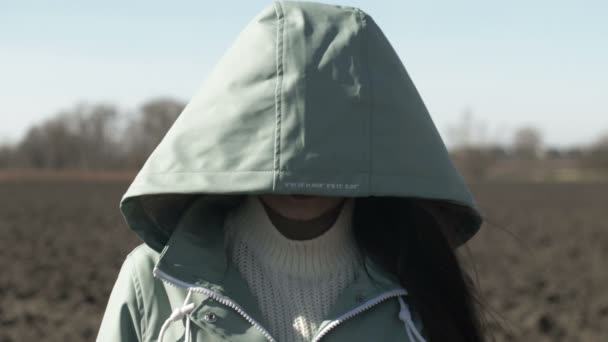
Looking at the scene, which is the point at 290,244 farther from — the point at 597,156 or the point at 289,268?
the point at 597,156

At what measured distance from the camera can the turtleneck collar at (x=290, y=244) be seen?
68.4 inches

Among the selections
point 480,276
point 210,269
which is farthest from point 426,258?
point 480,276

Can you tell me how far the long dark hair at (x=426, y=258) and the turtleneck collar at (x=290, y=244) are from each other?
7 cm

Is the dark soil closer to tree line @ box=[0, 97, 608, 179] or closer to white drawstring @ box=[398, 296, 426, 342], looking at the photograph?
white drawstring @ box=[398, 296, 426, 342]

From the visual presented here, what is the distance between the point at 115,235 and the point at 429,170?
49.4 feet

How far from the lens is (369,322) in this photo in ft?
5.51

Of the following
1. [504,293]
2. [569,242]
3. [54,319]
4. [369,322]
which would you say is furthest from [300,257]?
[569,242]

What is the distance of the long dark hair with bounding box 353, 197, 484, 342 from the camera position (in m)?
1.77

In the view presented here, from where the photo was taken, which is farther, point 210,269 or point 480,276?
point 480,276

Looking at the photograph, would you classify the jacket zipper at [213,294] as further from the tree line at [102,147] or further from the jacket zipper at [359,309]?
the tree line at [102,147]

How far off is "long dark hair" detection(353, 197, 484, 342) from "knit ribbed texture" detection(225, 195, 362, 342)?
0.26ft

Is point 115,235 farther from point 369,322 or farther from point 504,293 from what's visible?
point 369,322

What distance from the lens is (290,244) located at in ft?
5.72

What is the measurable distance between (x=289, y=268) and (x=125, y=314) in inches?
14.1
